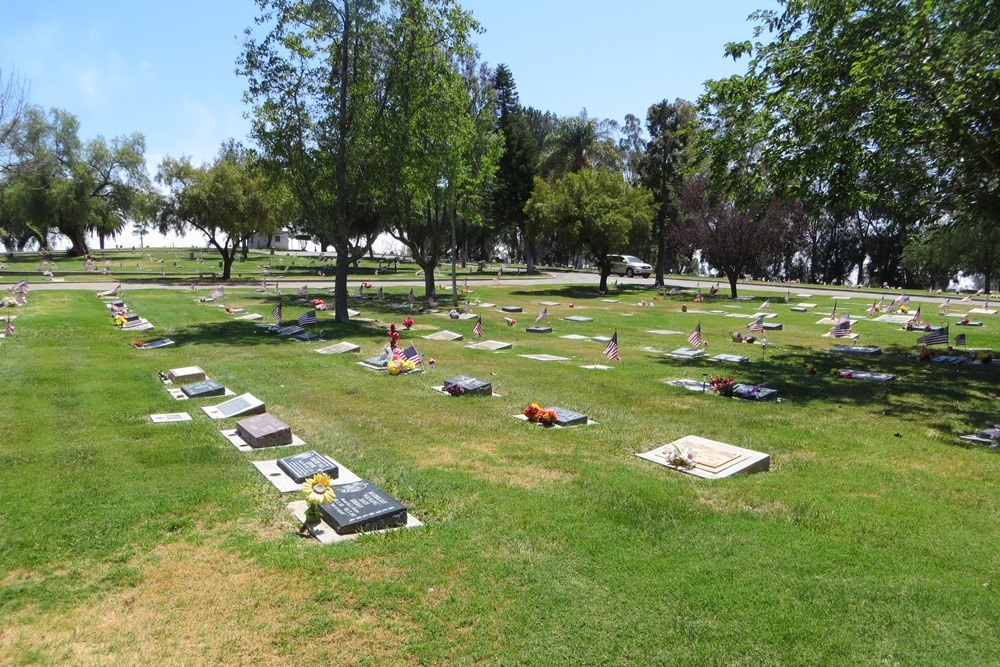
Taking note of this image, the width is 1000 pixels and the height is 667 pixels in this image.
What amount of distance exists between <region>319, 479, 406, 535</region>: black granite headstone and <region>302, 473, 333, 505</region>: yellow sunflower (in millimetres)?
150

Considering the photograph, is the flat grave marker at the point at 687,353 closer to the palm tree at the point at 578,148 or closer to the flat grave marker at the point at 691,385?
the flat grave marker at the point at 691,385

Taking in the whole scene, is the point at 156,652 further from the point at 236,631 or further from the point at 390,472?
the point at 390,472

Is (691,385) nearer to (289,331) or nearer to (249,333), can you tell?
(289,331)

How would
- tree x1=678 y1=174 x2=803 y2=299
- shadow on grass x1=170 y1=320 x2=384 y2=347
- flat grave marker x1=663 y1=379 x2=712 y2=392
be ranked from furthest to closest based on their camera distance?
tree x1=678 y1=174 x2=803 y2=299
shadow on grass x1=170 y1=320 x2=384 y2=347
flat grave marker x1=663 y1=379 x2=712 y2=392

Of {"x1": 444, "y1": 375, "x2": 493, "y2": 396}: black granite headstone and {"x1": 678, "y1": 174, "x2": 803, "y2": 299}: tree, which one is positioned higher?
{"x1": 678, "y1": 174, "x2": 803, "y2": 299}: tree

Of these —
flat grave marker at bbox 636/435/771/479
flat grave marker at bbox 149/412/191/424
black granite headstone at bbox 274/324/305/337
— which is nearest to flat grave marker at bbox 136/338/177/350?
black granite headstone at bbox 274/324/305/337

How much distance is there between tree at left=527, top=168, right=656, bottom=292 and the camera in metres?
38.6

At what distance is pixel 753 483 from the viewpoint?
7320 millimetres

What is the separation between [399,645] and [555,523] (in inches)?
88.7

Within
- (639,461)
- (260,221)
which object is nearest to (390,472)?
(639,461)

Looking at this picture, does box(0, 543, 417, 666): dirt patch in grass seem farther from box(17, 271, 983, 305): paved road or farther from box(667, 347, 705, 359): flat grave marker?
box(17, 271, 983, 305): paved road

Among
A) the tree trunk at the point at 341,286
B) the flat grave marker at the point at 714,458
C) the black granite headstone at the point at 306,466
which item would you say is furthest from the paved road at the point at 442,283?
the flat grave marker at the point at 714,458

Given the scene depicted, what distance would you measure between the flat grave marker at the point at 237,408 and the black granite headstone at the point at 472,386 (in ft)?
11.2

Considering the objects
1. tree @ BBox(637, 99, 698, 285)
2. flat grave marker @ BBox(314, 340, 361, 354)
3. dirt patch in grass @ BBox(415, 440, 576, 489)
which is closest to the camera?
dirt patch in grass @ BBox(415, 440, 576, 489)
